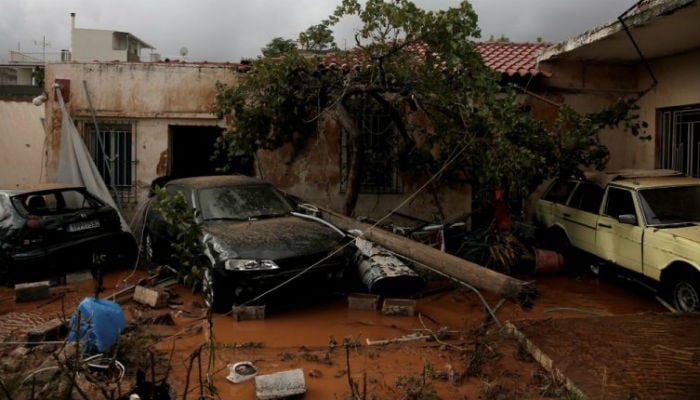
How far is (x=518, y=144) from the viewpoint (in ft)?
26.8

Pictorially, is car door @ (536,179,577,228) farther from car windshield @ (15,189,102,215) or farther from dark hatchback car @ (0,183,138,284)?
car windshield @ (15,189,102,215)

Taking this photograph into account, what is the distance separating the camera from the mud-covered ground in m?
4.58

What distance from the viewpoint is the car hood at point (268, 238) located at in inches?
263

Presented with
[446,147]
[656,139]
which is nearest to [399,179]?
[446,147]

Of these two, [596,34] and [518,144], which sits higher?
[596,34]

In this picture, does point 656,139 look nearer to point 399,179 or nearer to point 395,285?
point 399,179

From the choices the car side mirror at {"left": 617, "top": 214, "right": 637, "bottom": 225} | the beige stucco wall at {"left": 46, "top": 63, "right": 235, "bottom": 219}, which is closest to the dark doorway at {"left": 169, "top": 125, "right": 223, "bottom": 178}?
the beige stucco wall at {"left": 46, "top": 63, "right": 235, "bottom": 219}

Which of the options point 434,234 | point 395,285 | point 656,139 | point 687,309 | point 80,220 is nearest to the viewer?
point 687,309

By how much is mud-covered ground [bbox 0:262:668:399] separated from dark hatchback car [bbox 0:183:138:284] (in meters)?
0.44

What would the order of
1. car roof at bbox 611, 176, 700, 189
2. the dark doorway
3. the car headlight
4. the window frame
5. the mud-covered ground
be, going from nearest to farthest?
the mud-covered ground < the car headlight < car roof at bbox 611, 176, 700, 189 < the window frame < the dark doorway

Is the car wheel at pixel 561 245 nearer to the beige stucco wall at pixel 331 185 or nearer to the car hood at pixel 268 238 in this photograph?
the beige stucco wall at pixel 331 185

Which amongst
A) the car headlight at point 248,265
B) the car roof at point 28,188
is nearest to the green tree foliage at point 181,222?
the car headlight at point 248,265

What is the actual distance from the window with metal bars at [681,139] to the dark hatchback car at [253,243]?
285 inches

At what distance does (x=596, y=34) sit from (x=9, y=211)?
394 inches
